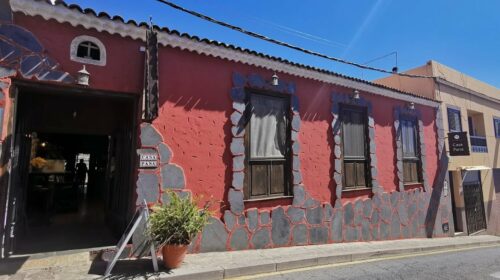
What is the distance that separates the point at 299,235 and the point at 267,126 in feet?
9.78

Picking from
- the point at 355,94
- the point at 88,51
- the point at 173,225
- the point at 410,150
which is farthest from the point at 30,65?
the point at 410,150

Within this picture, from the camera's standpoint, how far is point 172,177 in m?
6.11

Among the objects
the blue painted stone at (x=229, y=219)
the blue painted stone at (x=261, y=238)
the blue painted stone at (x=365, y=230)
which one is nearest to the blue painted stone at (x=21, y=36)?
the blue painted stone at (x=229, y=219)

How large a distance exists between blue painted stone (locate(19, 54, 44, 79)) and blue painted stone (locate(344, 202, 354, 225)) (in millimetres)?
8256

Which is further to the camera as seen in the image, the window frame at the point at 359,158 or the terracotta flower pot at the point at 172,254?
the window frame at the point at 359,158

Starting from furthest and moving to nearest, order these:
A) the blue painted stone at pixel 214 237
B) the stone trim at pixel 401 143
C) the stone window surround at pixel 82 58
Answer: the stone trim at pixel 401 143, the blue painted stone at pixel 214 237, the stone window surround at pixel 82 58

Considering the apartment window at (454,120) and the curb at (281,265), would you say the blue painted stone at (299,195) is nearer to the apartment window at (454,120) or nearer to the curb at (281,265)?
the curb at (281,265)

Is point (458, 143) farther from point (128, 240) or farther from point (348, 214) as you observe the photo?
point (128, 240)

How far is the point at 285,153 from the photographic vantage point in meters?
8.00

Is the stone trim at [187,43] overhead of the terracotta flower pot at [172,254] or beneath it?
A: overhead

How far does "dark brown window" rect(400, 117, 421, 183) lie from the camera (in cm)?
1141

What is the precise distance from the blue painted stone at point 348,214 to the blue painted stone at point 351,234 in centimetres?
18

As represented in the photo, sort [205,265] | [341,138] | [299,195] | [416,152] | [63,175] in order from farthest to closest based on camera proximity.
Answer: [416,152], [63,175], [341,138], [299,195], [205,265]

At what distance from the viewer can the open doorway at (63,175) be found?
5.70 metres
